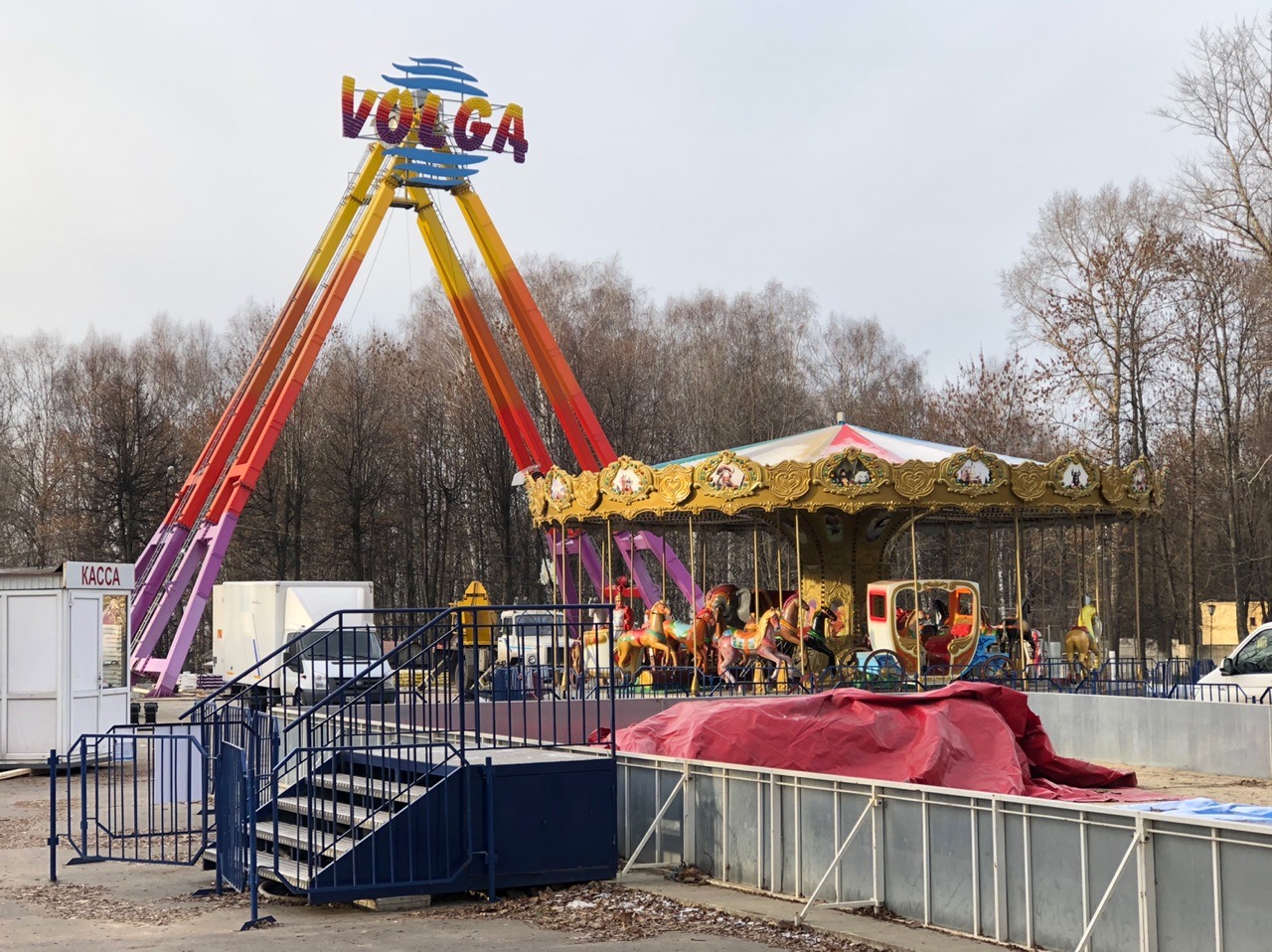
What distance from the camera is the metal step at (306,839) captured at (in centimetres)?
1128

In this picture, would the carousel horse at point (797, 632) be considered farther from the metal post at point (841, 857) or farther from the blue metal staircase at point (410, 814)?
the metal post at point (841, 857)

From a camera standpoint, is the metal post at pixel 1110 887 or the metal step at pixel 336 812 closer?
the metal post at pixel 1110 887

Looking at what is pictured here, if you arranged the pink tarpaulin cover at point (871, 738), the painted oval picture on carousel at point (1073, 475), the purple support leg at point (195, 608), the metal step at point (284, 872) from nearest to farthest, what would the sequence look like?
the metal step at point (284, 872), the pink tarpaulin cover at point (871, 738), the painted oval picture on carousel at point (1073, 475), the purple support leg at point (195, 608)

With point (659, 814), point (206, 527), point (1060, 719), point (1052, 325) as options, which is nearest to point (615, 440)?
point (1052, 325)

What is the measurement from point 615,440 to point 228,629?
2252cm

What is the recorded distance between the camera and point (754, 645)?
2797cm

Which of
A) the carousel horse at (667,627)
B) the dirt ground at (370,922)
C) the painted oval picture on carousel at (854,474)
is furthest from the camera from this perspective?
the carousel horse at (667,627)

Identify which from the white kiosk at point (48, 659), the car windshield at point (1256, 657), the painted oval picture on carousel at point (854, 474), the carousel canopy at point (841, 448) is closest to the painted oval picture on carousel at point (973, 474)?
the carousel canopy at point (841, 448)

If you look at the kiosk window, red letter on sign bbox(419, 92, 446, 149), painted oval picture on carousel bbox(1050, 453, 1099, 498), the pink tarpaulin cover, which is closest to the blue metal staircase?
the pink tarpaulin cover

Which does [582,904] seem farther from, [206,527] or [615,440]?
[615,440]

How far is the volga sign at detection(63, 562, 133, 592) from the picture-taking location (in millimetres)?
21212

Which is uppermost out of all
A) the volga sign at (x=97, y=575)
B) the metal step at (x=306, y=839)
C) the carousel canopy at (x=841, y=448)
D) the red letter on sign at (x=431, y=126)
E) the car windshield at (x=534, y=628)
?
the red letter on sign at (x=431, y=126)

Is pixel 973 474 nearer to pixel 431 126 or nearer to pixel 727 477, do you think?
pixel 727 477

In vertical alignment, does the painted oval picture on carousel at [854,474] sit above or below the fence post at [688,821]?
above
